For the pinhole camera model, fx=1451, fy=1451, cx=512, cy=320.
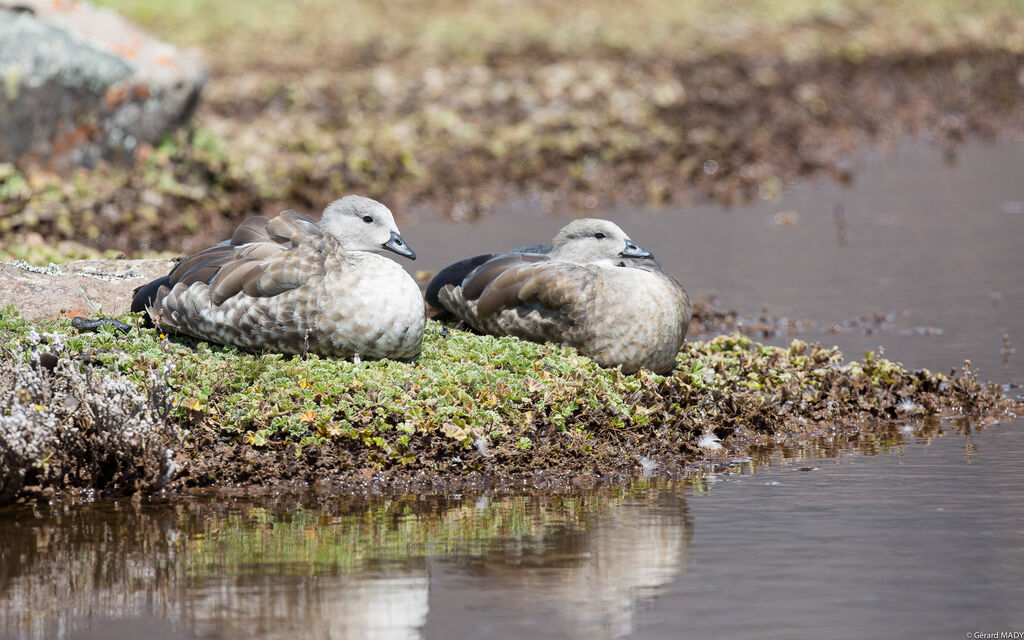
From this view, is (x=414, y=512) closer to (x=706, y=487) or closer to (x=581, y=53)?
(x=706, y=487)

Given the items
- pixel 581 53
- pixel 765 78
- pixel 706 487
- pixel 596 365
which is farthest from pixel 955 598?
pixel 581 53

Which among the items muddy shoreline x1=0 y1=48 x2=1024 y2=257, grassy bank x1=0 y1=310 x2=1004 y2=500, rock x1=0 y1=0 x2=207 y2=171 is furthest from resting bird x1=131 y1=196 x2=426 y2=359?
rock x1=0 y1=0 x2=207 y2=171

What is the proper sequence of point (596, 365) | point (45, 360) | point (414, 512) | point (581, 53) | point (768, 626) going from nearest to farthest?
1. point (768, 626)
2. point (414, 512)
3. point (45, 360)
4. point (596, 365)
5. point (581, 53)

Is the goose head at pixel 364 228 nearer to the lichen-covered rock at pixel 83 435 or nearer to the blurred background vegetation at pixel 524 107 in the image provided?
the lichen-covered rock at pixel 83 435

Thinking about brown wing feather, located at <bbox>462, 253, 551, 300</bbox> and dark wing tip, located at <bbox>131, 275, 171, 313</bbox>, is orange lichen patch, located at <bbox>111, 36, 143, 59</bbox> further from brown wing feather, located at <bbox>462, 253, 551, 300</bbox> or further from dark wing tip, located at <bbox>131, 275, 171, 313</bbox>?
brown wing feather, located at <bbox>462, 253, 551, 300</bbox>

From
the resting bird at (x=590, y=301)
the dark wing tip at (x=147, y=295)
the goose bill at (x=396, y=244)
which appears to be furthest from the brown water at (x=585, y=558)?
the dark wing tip at (x=147, y=295)

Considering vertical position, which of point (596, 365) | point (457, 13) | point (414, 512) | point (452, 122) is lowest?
point (414, 512)

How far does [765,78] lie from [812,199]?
21.9ft

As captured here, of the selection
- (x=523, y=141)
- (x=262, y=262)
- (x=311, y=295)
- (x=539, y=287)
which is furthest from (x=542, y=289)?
(x=523, y=141)

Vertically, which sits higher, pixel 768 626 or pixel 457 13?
pixel 457 13

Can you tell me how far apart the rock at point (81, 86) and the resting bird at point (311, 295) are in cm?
740

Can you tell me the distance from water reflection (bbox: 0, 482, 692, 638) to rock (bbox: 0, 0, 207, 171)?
914cm

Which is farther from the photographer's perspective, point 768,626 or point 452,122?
point 452,122

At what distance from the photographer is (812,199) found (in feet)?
59.0
